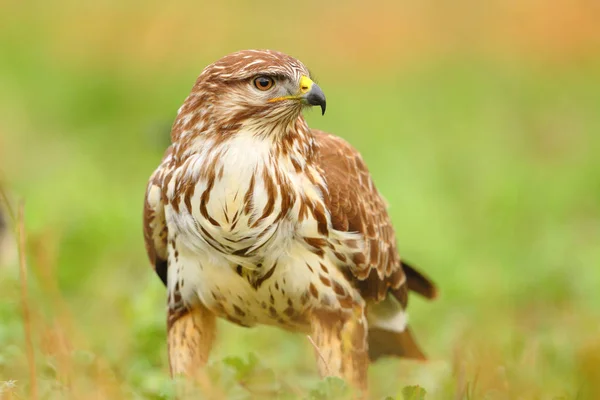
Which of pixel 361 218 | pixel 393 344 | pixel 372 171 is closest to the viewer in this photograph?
pixel 361 218

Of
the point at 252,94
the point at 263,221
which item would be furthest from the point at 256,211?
the point at 252,94

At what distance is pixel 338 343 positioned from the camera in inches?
195

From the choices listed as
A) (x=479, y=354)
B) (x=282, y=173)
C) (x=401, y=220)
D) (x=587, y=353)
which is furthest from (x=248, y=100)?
(x=401, y=220)

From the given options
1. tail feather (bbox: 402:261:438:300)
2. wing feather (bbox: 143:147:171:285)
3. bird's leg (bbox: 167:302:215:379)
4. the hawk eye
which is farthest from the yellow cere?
tail feather (bbox: 402:261:438:300)

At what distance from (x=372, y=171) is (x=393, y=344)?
464 cm

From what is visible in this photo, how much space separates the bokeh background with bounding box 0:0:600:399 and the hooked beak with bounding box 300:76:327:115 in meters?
1.01

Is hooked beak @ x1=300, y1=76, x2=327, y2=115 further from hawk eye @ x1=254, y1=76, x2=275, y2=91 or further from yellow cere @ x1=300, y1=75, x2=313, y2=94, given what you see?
hawk eye @ x1=254, y1=76, x2=275, y2=91

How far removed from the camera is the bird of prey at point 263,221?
4578 millimetres

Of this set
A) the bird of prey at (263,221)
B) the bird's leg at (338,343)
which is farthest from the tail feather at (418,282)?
the bird's leg at (338,343)

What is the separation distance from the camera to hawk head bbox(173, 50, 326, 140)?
4566 mm

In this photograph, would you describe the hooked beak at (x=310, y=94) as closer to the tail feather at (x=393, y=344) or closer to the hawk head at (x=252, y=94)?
the hawk head at (x=252, y=94)

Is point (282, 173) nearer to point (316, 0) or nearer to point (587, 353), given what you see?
point (587, 353)

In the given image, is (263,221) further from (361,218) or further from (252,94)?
(361,218)

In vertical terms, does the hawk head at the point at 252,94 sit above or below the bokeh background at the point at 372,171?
above
